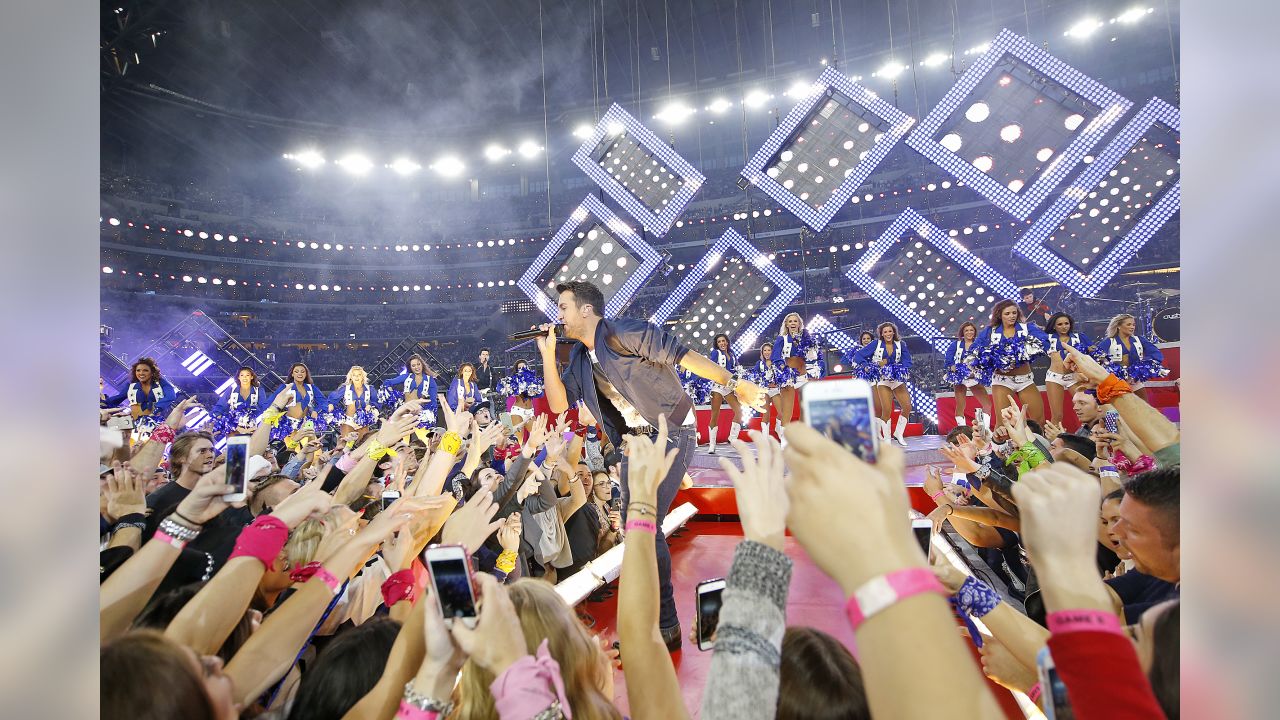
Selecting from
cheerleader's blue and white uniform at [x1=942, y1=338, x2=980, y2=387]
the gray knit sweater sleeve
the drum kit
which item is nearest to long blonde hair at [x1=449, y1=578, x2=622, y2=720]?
the gray knit sweater sleeve

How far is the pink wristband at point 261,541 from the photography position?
45.8 inches

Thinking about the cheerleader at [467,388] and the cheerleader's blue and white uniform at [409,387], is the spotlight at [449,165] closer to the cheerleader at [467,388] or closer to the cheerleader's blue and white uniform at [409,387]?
the cheerleader's blue and white uniform at [409,387]

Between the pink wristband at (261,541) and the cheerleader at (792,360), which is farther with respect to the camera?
the cheerleader at (792,360)

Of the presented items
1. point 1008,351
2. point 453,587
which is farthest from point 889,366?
point 453,587

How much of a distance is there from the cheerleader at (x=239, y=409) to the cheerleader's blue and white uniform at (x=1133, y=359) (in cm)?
879

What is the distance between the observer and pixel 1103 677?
0.59m

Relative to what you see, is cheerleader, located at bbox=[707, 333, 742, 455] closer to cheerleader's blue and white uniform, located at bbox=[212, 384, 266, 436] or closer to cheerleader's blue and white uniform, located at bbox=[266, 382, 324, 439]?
cheerleader's blue and white uniform, located at bbox=[266, 382, 324, 439]

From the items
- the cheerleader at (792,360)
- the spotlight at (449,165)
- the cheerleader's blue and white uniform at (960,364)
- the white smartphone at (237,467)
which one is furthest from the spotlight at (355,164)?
the white smartphone at (237,467)

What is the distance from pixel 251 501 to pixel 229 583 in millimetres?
1136

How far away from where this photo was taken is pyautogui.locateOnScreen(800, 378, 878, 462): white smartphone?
27.0 inches

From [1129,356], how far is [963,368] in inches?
53.0

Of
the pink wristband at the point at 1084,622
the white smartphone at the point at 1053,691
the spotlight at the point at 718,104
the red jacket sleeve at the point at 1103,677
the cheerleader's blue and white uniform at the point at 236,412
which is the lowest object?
the white smartphone at the point at 1053,691
